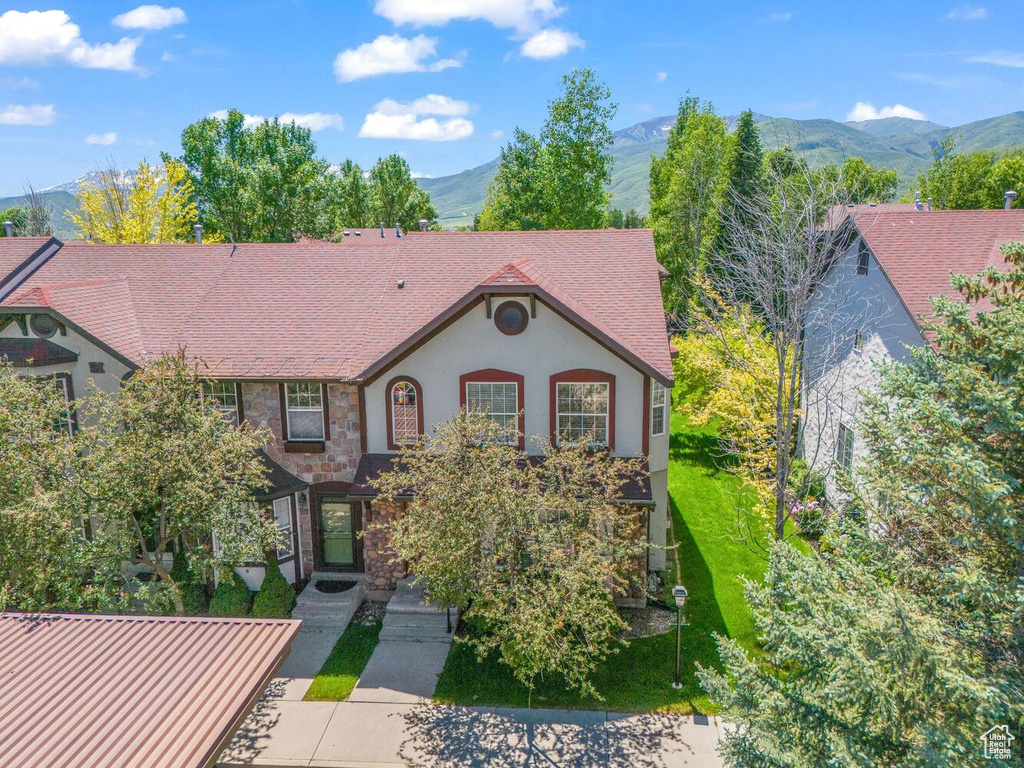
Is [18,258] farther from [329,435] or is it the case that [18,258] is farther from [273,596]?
[273,596]

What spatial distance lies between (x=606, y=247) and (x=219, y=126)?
35.4 metres

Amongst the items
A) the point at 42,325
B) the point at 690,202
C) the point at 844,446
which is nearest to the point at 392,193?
the point at 690,202

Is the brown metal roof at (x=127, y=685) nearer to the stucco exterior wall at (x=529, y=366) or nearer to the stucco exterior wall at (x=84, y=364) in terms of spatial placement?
the stucco exterior wall at (x=529, y=366)

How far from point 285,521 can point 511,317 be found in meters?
7.82

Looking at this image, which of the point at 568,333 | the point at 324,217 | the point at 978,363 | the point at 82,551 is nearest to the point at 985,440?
the point at 978,363

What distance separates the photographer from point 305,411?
709 inches

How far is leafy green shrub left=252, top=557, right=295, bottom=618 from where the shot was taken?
658 inches

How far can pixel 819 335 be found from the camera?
74.1 ft

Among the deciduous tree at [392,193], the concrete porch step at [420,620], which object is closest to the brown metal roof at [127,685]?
the concrete porch step at [420,620]

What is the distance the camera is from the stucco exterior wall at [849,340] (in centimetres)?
1791

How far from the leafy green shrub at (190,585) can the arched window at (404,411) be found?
226 inches

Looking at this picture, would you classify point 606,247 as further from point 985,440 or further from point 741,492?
point 985,440

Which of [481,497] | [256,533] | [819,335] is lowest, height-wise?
[256,533]

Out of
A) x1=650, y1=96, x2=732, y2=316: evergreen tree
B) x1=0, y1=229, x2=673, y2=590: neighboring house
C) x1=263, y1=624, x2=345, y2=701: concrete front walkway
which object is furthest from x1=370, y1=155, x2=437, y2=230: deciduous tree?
x1=263, y1=624, x2=345, y2=701: concrete front walkway
